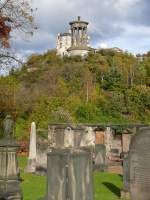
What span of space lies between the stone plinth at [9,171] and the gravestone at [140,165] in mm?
3330

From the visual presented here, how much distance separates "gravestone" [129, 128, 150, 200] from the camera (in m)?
13.0

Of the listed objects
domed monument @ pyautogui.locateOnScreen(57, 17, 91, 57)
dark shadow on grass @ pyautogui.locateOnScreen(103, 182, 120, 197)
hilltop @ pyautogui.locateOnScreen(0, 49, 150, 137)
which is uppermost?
domed monument @ pyautogui.locateOnScreen(57, 17, 91, 57)

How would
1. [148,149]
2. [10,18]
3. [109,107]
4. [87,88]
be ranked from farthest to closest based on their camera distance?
[87,88], [109,107], [10,18], [148,149]

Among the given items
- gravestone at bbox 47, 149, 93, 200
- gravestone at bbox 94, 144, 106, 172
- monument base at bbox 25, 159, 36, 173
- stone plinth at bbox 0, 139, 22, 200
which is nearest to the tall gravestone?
stone plinth at bbox 0, 139, 22, 200

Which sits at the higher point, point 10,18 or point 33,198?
point 10,18

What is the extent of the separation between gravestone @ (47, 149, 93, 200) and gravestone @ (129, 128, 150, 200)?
3182mm

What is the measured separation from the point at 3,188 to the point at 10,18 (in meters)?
7.06

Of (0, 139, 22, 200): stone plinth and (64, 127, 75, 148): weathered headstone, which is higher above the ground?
(64, 127, 75, 148): weathered headstone

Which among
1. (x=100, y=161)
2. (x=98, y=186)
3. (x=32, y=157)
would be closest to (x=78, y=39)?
(x=100, y=161)

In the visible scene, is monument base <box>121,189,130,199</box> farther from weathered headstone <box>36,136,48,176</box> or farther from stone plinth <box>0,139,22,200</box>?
weathered headstone <box>36,136,48,176</box>

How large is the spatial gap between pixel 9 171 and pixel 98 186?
552 centimetres

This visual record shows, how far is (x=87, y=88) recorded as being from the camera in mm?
60469

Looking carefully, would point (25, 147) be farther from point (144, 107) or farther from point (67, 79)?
point (67, 79)

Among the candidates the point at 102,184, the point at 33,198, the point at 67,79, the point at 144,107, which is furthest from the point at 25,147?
the point at 67,79
